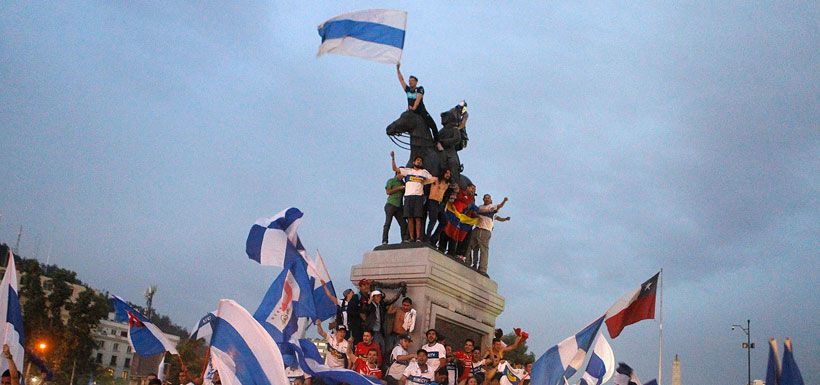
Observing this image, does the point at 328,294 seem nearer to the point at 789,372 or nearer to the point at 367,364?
the point at 367,364

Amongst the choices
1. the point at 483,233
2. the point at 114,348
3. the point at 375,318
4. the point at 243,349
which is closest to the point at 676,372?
the point at 483,233

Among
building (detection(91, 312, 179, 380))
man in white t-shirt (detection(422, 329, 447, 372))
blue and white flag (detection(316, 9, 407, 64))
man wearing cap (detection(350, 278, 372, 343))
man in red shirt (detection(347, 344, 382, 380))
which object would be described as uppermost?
building (detection(91, 312, 179, 380))

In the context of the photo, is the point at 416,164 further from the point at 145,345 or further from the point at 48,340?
the point at 48,340

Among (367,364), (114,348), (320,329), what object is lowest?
(367,364)

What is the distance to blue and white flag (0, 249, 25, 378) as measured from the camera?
34.8 feet

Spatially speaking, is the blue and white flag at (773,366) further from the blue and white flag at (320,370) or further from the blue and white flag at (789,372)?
the blue and white flag at (320,370)

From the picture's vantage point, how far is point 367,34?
16344mm

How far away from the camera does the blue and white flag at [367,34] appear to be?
636 inches

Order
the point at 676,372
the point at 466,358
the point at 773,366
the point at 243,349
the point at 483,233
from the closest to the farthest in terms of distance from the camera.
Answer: the point at 773,366 → the point at 243,349 → the point at 466,358 → the point at 483,233 → the point at 676,372

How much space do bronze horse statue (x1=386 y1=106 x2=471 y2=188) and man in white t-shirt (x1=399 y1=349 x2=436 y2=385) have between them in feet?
14.3

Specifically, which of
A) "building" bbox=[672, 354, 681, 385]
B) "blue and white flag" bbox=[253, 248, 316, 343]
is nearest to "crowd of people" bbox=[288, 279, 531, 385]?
"blue and white flag" bbox=[253, 248, 316, 343]

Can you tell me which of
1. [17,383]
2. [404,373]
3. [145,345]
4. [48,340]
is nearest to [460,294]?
[404,373]

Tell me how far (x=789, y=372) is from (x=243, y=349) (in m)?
5.51

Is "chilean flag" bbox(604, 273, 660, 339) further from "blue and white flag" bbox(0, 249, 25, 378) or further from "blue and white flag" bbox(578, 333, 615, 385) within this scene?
"blue and white flag" bbox(0, 249, 25, 378)
